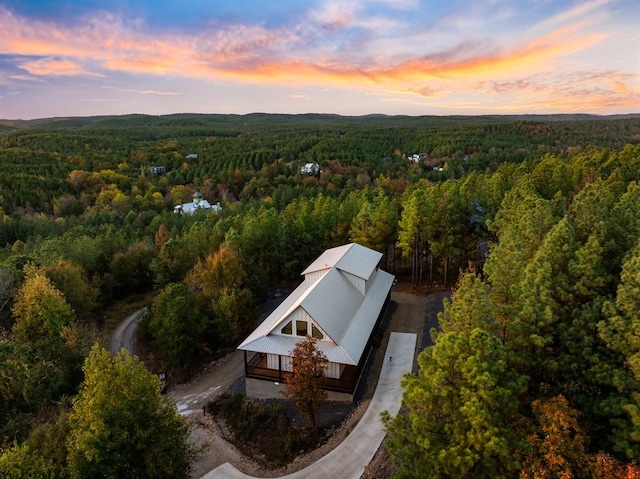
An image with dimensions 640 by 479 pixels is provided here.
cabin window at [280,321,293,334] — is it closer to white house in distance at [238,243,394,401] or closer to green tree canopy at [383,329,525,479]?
white house in distance at [238,243,394,401]

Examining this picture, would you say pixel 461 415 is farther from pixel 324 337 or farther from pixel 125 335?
pixel 125 335

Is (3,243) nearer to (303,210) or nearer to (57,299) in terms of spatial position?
(57,299)

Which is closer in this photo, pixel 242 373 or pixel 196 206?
pixel 242 373

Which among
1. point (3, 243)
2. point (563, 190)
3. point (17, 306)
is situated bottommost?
point (3, 243)

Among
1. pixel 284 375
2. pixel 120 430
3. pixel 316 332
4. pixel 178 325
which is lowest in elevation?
pixel 284 375

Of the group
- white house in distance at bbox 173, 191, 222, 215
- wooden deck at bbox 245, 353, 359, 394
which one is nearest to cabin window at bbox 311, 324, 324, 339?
wooden deck at bbox 245, 353, 359, 394

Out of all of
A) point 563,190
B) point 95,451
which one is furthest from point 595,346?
point 563,190

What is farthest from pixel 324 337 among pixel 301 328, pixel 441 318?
pixel 441 318
